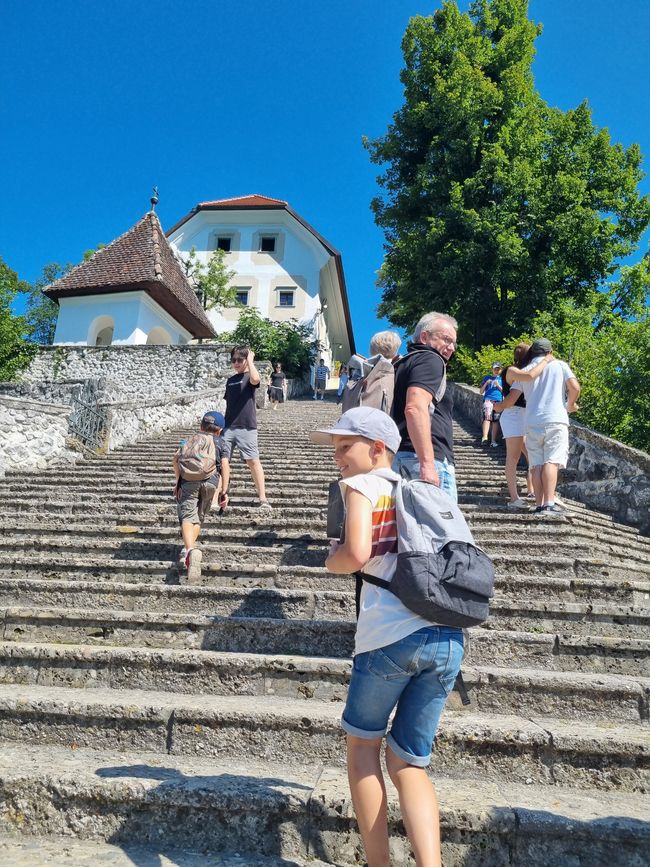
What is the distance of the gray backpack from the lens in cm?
181

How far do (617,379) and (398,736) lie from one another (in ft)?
27.5

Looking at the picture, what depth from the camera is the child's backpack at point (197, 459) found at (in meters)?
4.81

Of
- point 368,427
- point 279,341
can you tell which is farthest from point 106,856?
point 279,341

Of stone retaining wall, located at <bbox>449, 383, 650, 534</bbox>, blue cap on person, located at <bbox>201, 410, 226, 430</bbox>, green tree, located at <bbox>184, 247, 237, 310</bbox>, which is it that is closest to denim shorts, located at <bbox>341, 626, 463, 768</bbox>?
blue cap on person, located at <bbox>201, 410, 226, 430</bbox>

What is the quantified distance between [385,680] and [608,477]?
19.3 feet

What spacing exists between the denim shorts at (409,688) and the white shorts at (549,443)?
3677 millimetres

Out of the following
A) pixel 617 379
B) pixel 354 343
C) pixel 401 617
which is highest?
pixel 354 343

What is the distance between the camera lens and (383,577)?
1938 millimetres

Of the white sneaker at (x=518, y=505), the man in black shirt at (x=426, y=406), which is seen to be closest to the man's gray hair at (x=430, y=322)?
the man in black shirt at (x=426, y=406)

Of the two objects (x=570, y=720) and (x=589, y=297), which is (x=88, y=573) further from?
(x=589, y=297)

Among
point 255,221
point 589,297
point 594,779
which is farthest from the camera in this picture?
point 255,221

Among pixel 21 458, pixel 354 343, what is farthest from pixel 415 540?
pixel 354 343

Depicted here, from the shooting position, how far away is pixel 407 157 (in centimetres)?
2327

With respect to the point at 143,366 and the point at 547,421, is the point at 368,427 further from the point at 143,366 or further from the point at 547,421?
the point at 143,366
